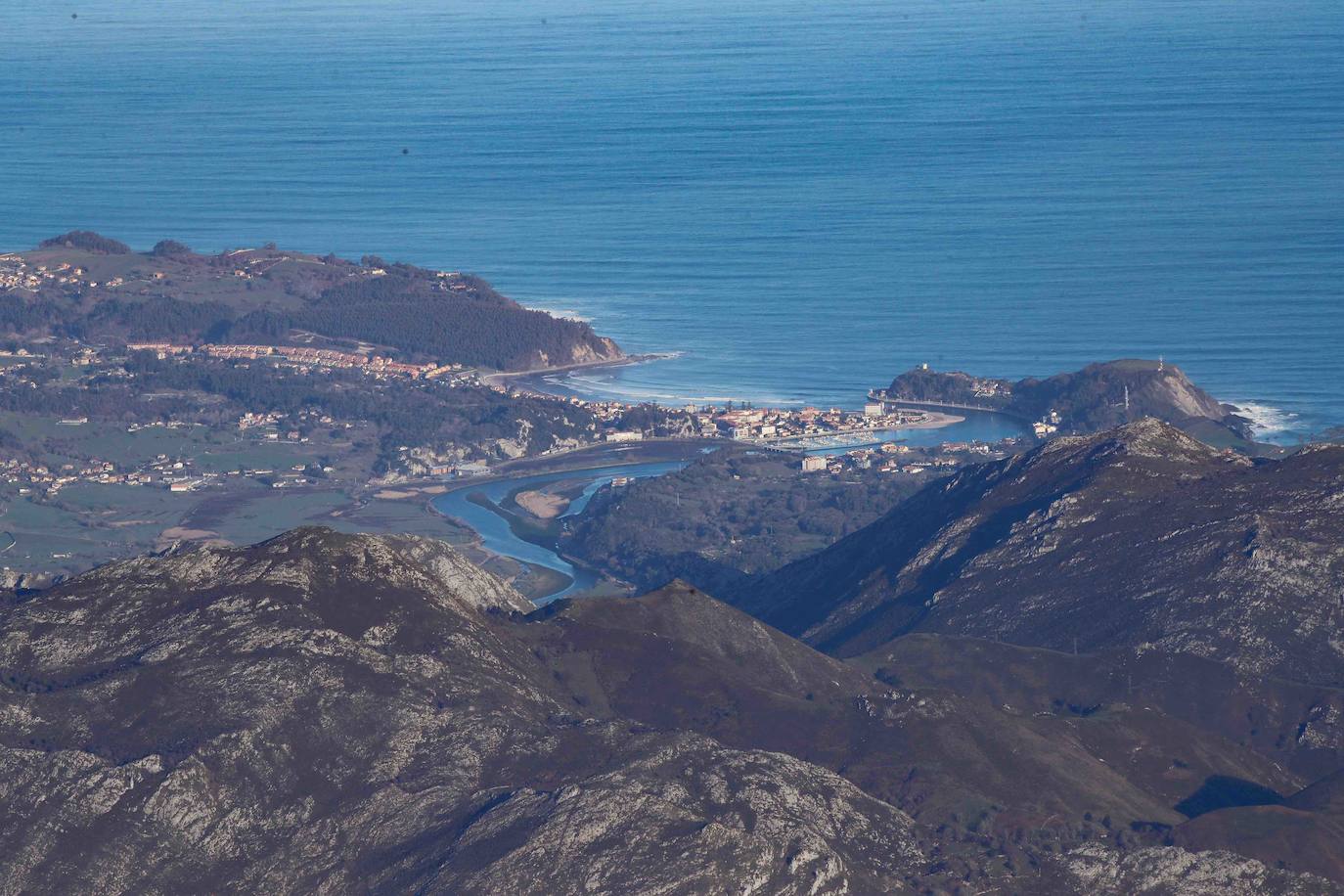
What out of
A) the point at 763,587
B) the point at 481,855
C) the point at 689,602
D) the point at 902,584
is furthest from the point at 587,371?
the point at 481,855

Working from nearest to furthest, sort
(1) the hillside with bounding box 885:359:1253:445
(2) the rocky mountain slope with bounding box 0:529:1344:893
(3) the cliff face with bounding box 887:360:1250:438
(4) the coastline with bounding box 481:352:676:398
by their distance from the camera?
(2) the rocky mountain slope with bounding box 0:529:1344:893
(1) the hillside with bounding box 885:359:1253:445
(3) the cliff face with bounding box 887:360:1250:438
(4) the coastline with bounding box 481:352:676:398

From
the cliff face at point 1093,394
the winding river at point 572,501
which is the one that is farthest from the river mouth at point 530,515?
the cliff face at point 1093,394

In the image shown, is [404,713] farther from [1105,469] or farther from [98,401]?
[98,401]

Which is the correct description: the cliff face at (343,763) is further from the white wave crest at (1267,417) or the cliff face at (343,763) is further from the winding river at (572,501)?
the white wave crest at (1267,417)

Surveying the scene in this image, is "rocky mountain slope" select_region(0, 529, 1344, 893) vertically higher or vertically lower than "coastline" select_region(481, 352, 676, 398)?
lower

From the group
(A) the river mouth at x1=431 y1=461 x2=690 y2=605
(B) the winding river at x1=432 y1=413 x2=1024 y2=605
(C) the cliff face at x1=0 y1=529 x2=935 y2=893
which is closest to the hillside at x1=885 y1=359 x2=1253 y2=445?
(B) the winding river at x1=432 y1=413 x2=1024 y2=605

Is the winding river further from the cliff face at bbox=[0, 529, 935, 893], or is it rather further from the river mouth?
the cliff face at bbox=[0, 529, 935, 893]

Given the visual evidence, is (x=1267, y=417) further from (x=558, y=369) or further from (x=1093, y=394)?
(x=558, y=369)
